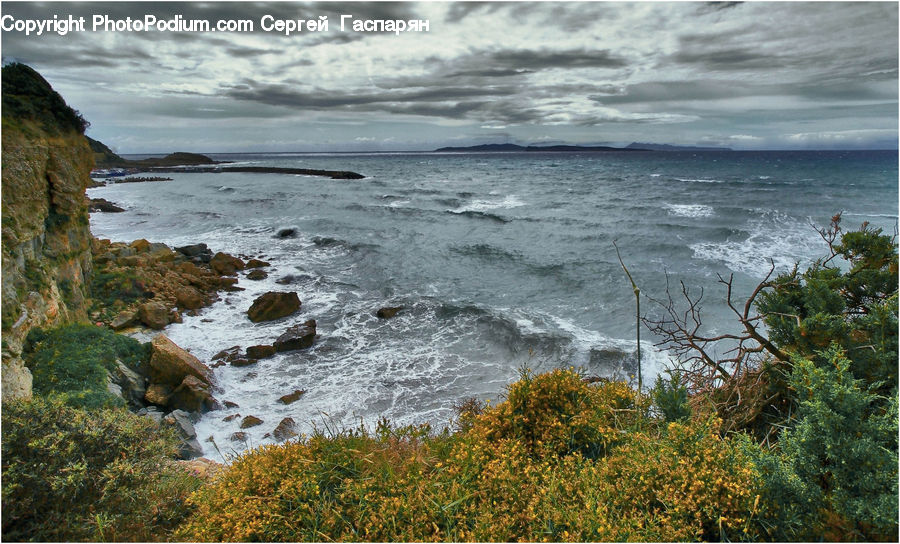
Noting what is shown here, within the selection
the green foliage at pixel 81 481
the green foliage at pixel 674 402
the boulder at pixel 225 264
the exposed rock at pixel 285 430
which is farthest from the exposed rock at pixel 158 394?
the boulder at pixel 225 264

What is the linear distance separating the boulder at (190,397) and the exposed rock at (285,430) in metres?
1.80

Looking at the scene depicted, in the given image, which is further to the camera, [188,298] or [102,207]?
[102,207]

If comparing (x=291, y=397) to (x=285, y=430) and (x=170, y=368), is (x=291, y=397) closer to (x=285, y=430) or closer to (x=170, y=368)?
(x=285, y=430)

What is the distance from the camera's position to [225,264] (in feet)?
68.0

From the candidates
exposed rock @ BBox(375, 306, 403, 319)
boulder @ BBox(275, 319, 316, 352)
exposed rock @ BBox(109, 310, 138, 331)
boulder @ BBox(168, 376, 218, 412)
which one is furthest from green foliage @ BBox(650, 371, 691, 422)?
exposed rock @ BBox(109, 310, 138, 331)

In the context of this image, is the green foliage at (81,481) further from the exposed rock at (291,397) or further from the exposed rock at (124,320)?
the exposed rock at (124,320)

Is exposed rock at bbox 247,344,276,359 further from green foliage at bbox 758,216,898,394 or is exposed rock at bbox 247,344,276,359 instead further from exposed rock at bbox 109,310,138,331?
green foliage at bbox 758,216,898,394

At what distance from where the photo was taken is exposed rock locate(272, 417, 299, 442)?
30.4ft

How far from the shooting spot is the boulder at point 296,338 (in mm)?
13125

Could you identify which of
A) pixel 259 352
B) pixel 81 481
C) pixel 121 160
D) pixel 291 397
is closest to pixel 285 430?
pixel 291 397

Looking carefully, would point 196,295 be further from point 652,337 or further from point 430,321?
point 652,337

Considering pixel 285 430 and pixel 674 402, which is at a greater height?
pixel 674 402

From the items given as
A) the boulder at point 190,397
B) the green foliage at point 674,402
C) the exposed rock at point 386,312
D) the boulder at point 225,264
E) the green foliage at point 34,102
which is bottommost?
the boulder at point 190,397

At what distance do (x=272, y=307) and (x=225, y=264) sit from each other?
6.87m
